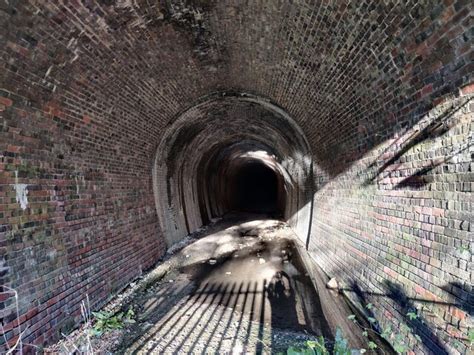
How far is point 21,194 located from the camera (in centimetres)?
427

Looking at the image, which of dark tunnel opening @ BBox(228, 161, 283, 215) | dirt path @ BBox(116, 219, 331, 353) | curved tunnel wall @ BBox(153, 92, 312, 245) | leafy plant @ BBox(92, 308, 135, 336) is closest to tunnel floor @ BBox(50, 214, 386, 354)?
dirt path @ BBox(116, 219, 331, 353)

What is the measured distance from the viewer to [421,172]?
3834 mm

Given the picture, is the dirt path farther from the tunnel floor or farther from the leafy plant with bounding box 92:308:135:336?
the leafy plant with bounding box 92:308:135:336

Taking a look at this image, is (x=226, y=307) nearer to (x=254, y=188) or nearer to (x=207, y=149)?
(x=207, y=149)

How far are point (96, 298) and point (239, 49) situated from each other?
489 centimetres

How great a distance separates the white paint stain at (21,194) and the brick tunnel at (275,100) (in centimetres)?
2

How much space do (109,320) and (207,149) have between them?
34.5 ft

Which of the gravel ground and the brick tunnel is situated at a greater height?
the brick tunnel

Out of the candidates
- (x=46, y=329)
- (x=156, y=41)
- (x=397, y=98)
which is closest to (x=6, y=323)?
(x=46, y=329)

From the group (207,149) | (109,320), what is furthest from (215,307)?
(207,149)

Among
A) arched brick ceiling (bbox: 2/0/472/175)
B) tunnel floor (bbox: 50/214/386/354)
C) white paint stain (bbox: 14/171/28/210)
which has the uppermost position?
arched brick ceiling (bbox: 2/0/472/175)

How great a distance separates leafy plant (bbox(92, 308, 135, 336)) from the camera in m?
5.00

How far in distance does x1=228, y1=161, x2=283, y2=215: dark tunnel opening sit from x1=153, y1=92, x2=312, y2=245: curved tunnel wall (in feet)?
31.2

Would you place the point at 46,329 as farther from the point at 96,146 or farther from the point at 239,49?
the point at 239,49
